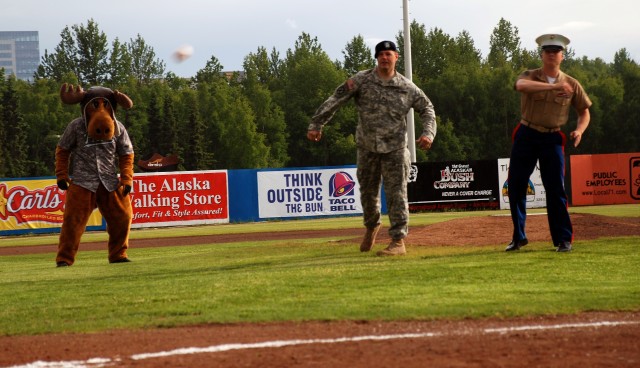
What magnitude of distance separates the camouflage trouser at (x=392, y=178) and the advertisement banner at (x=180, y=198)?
20365mm

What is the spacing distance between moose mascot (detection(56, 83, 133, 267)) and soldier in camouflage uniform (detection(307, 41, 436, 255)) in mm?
2681

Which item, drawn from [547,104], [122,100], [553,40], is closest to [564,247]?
[547,104]

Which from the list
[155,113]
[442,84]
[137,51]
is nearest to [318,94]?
[442,84]

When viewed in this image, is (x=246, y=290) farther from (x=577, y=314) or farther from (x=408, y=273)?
(x=577, y=314)

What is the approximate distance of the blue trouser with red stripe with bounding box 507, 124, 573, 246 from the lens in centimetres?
1017

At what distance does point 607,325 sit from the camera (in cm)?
566

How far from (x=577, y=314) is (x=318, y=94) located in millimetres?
87060

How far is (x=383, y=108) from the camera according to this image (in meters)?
10.3

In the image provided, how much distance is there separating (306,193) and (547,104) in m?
22.1

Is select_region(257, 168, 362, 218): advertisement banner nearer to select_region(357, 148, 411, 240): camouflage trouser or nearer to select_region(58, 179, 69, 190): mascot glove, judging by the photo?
select_region(58, 179, 69, 190): mascot glove

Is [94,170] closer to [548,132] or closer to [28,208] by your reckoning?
[548,132]

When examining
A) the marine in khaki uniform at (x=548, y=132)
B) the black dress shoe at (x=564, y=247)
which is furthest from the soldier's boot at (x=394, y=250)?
the black dress shoe at (x=564, y=247)

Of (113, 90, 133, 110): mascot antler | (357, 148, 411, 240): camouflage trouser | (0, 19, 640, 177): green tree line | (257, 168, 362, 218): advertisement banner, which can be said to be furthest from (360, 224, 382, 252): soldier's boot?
(0, 19, 640, 177): green tree line

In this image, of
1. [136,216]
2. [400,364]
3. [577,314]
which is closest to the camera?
[400,364]
